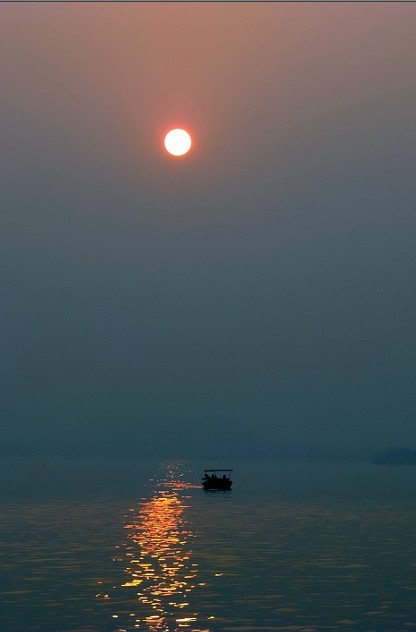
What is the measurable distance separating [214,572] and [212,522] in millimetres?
51877

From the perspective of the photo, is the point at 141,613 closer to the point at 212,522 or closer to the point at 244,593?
the point at 244,593

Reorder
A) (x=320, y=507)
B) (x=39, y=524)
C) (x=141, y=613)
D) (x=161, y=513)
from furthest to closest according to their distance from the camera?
(x=320, y=507) → (x=161, y=513) → (x=39, y=524) → (x=141, y=613)

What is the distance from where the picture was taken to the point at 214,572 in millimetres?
72750

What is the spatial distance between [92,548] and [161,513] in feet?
182

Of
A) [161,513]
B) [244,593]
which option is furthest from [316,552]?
[161,513]

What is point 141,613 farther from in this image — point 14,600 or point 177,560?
point 177,560

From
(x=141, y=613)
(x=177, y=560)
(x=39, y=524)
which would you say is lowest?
(x=141, y=613)

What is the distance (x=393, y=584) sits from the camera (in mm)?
68312

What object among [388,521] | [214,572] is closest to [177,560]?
[214,572]

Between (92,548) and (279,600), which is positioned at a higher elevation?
(92,548)

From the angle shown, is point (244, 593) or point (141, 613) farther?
point (244, 593)

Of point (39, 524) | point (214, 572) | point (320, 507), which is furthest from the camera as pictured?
point (320, 507)

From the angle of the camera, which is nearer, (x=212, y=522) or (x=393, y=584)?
(x=393, y=584)

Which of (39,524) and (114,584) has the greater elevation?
(39,524)
